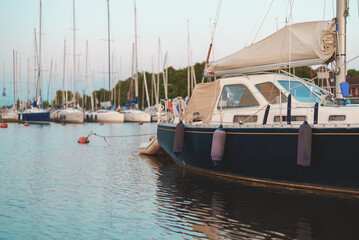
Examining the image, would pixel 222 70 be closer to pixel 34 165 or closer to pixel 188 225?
pixel 188 225

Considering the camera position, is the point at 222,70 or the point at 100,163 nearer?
the point at 222,70

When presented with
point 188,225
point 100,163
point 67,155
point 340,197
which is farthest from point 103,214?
point 67,155

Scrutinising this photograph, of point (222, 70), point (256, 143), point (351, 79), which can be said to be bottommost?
point (256, 143)

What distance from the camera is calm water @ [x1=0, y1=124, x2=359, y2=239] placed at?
7.59 m

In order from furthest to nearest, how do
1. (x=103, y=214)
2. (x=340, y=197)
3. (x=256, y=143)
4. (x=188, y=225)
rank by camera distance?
(x=256, y=143), (x=340, y=197), (x=103, y=214), (x=188, y=225)

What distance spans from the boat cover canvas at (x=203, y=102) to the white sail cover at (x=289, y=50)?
0.80m

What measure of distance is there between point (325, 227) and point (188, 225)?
8.79 feet

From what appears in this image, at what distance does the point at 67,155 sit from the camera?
19.3 meters

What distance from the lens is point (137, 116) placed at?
60219 mm

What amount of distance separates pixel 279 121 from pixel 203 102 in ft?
10.7

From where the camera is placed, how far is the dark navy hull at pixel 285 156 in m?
9.35

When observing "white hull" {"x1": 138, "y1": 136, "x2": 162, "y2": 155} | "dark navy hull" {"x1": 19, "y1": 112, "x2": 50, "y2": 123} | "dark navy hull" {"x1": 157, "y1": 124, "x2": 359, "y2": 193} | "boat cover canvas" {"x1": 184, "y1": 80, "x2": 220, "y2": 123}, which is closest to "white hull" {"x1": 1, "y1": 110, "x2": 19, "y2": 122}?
"dark navy hull" {"x1": 19, "y1": 112, "x2": 50, "y2": 123}

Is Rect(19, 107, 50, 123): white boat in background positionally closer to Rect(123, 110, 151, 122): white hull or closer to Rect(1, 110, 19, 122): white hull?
Rect(1, 110, 19, 122): white hull

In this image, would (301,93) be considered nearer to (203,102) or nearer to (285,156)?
(285,156)
